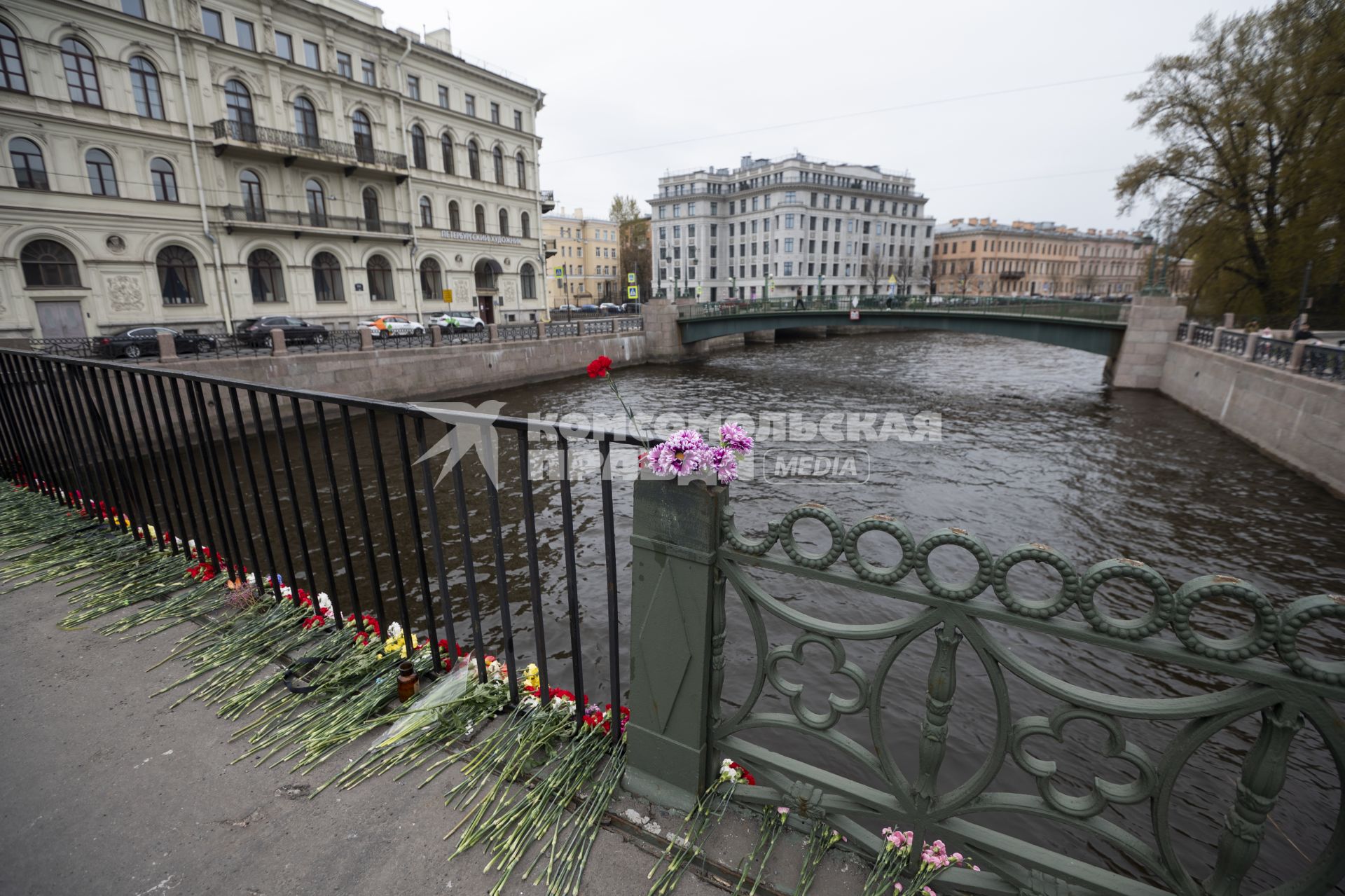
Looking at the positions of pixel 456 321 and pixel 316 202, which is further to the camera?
pixel 316 202

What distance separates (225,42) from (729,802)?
112 feet

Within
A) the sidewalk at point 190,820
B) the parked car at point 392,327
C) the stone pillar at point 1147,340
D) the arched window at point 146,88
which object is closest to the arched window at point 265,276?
the parked car at point 392,327

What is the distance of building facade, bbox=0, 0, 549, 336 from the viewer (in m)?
20.7

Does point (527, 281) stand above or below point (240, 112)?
below

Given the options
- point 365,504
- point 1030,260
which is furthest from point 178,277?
point 1030,260

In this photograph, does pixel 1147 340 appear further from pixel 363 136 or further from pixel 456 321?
pixel 363 136

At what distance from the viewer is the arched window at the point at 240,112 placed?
2498 centimetres

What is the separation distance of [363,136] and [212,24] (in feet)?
21.9

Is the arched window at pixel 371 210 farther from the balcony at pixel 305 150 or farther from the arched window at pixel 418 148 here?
the arched window at pixel 418 148

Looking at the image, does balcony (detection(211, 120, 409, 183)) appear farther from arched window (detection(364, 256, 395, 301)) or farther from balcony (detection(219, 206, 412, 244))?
arched window (detection(364, 256, 395, 301))

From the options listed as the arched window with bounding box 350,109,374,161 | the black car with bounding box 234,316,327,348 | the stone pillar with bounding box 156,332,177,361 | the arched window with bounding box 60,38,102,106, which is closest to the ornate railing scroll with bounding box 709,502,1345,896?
the stone pillar with bounding box 156,332,177,361

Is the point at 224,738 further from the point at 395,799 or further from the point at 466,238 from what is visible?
the point at 466,238

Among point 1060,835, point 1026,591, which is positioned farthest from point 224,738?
point 1026,591

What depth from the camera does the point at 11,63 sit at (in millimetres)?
19891
